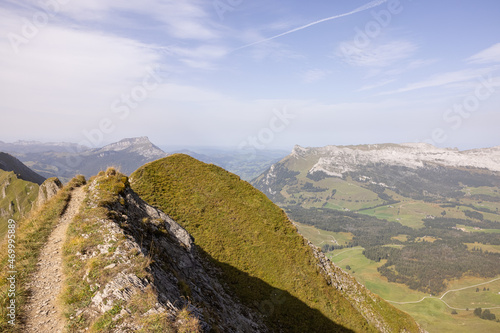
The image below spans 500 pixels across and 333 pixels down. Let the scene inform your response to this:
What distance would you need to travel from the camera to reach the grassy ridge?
12.8 meters

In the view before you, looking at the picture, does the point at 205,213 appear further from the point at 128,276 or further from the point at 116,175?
the point at 128,276

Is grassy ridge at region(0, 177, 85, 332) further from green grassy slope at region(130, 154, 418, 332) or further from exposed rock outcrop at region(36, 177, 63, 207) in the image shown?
green grassy slope at region(130, 154, 418, 332)

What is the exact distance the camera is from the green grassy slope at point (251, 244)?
34.7 metres

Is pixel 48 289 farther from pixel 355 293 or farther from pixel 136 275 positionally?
pixel 355 293

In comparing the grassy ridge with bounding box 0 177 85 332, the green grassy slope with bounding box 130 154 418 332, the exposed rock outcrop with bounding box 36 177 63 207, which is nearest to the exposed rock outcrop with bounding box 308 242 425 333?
the green grassy slope with bounding box 130 154 418 332

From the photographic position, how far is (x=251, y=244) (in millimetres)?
41406

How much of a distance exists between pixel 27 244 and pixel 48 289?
4.95m

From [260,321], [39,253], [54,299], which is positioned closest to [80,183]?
[39,253]

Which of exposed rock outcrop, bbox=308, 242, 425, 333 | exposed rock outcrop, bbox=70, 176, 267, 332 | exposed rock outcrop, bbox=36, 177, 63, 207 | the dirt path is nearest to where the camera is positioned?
the dirt path

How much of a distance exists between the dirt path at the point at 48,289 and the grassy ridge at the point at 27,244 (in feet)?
1.27

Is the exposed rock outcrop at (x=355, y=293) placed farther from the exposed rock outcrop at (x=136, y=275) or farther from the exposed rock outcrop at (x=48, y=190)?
the exposed rock outcrop at (x=48, y=190)

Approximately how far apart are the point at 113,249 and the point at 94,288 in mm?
2833

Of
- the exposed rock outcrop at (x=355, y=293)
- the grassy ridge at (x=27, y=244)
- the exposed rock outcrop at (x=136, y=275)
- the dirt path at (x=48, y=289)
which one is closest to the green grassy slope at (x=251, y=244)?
the exposed rock outcrop at (x=355, y=293)

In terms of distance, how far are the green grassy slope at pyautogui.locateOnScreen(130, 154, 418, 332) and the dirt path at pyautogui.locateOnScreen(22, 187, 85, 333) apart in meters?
22.3
